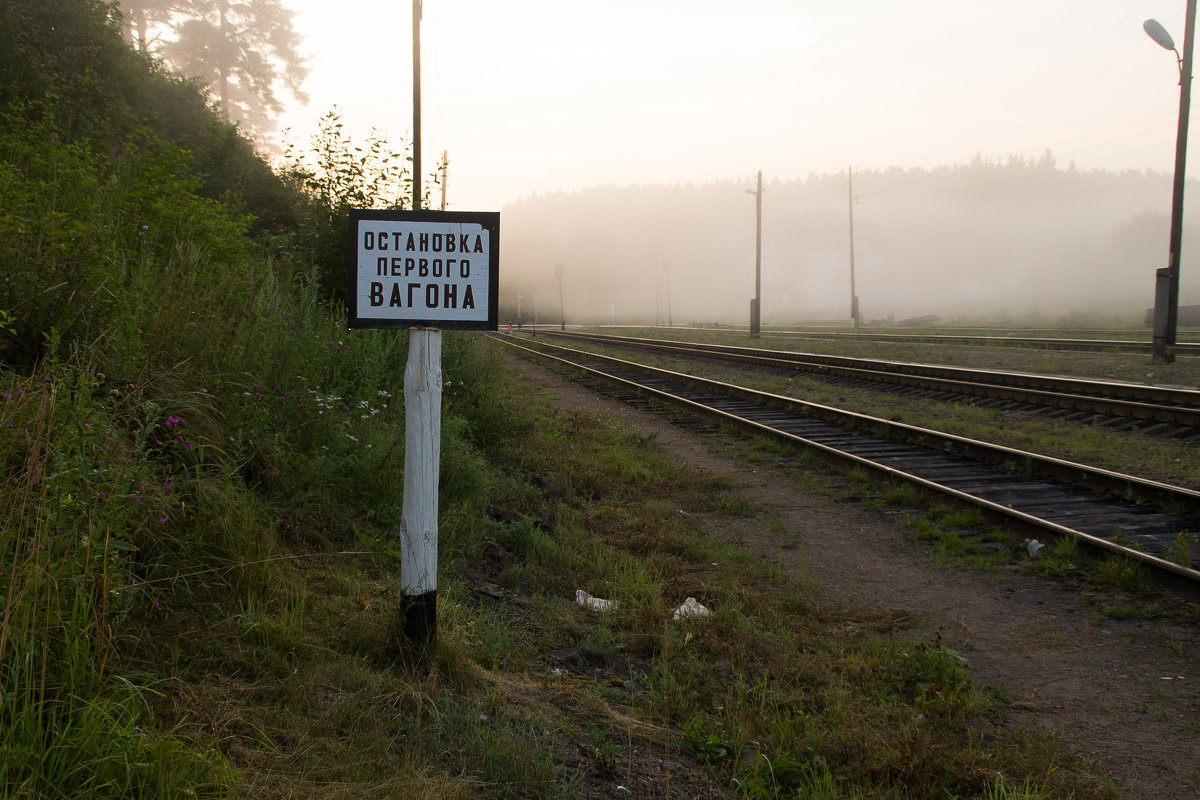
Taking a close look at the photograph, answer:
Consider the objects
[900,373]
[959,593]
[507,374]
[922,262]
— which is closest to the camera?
[959,593]

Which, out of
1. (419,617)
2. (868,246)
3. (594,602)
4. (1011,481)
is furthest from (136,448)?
(868,246)

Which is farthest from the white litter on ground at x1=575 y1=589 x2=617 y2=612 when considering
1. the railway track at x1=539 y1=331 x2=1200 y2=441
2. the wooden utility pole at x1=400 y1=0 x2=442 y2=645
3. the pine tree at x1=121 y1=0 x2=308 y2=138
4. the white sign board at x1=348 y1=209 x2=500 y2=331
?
the pine tree at x1=121 y1=0 x2=308 y2=138

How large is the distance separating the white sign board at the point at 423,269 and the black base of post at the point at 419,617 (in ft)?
3.78

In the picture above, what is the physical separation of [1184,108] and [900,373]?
1008 cm

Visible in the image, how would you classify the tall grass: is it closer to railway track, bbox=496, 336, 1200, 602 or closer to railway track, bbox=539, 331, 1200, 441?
railway track, bbox=496, 336, 1200, 602

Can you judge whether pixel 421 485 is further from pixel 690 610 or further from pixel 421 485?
pixel 690 610

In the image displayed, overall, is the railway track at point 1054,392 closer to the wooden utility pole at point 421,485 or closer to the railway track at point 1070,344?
the railway track at point 1070,344

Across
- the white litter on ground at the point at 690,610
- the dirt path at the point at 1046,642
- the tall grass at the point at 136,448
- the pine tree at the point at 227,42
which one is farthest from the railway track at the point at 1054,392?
the pine tree at the point at 227,42

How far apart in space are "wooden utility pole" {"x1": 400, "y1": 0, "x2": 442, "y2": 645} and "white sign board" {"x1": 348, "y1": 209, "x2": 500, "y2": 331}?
0.42 ft

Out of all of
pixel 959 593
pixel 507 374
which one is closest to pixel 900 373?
pixel 507 374

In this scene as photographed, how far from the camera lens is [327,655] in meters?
3.23

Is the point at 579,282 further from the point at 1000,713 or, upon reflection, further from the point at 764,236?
the point at 1000,713

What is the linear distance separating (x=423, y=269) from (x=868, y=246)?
130m

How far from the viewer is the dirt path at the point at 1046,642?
3432mm
